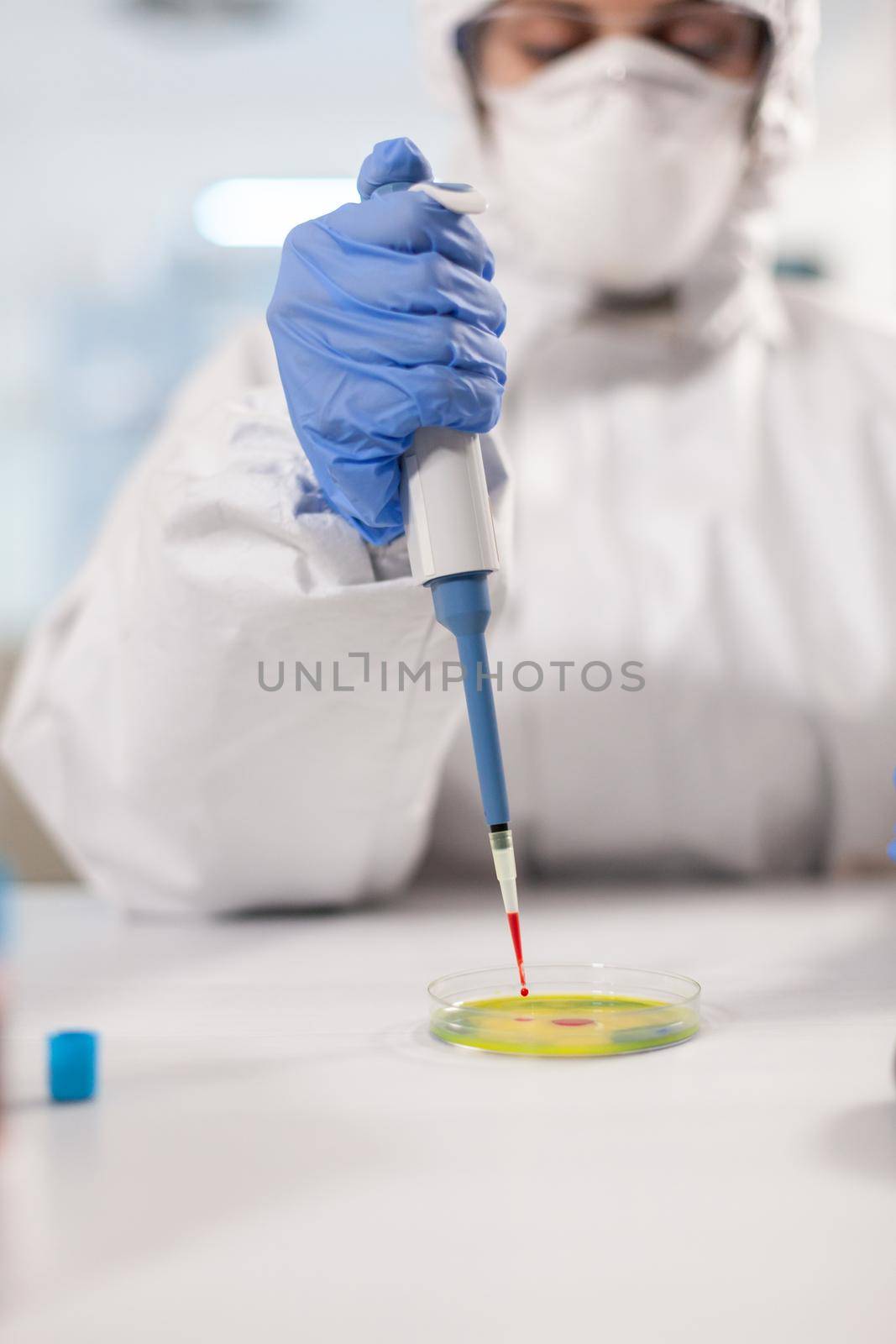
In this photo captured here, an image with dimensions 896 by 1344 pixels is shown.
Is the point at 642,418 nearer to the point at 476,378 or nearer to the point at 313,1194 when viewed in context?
the point at 476,378

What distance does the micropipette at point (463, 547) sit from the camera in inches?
19.2

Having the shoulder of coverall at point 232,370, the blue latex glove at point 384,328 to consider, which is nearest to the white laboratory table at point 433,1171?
the blue latex glove at point 384,328

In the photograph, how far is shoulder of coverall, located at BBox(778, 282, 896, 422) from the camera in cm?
108

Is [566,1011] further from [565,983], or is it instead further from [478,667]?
[478,667]

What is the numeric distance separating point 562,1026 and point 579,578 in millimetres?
547

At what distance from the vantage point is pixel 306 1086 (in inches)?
17.3

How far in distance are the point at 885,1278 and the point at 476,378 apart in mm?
352

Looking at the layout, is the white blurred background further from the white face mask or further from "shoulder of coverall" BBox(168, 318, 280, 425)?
the white face mask

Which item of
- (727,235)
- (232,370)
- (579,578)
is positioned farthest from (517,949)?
(727,235)

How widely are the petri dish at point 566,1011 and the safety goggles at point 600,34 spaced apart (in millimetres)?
697

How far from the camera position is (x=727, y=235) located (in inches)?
41.9

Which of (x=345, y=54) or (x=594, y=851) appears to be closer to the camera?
(x=594, y=851)

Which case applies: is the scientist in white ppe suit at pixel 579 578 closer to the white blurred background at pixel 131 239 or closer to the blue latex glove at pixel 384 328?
the blue latex glove at pixel 384 328

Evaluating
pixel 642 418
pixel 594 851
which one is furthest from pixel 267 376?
pixel 594 851
